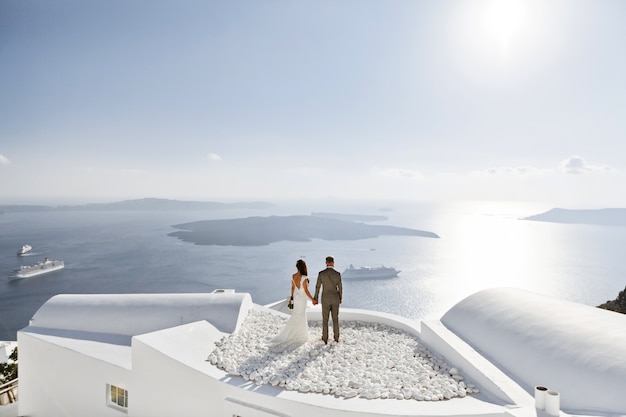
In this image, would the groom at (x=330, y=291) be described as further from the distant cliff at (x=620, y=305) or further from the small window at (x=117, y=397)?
the distant cliff at (x=620, y=305)

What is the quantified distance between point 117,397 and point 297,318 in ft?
10.5

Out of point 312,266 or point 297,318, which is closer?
point 297,318

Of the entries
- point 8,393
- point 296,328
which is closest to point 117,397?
point 296,328

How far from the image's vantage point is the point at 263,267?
2931 inches

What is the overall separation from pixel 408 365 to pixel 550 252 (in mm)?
116554

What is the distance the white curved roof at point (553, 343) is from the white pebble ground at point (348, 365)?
33.0 inches

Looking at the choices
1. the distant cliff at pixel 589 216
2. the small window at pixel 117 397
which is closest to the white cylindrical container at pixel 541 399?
the small window at pixel 117 397

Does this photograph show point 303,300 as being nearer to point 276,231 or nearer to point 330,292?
point 330,292

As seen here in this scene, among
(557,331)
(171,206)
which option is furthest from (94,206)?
(557,331)

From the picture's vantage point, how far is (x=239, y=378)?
4.72 meters

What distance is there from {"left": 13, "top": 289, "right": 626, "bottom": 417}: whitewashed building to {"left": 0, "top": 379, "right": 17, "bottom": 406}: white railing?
190cm

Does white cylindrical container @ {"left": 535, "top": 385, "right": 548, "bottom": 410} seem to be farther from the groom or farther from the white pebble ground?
the groom

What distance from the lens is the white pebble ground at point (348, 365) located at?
172 inches

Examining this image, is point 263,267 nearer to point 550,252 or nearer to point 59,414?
point 59,414
